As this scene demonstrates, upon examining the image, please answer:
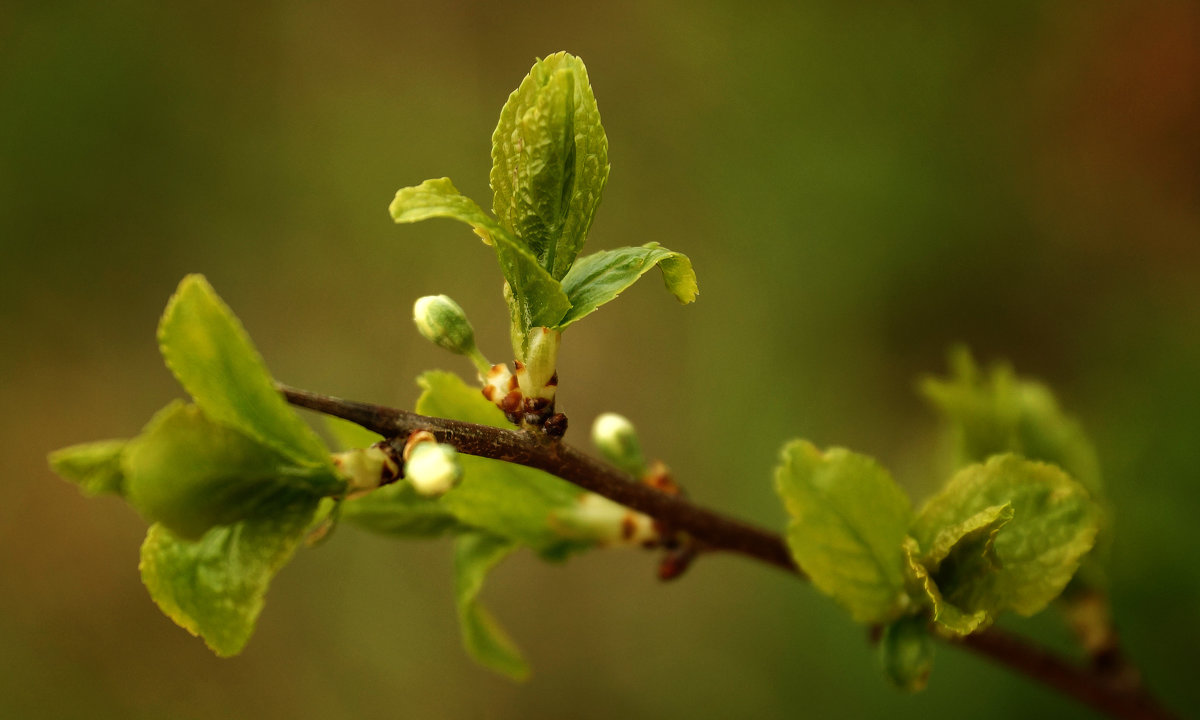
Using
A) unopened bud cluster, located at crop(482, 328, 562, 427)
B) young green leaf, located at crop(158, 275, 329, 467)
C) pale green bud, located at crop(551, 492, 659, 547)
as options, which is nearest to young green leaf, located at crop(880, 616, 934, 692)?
pale green bud, located at crop(551, 492, 659, 547)

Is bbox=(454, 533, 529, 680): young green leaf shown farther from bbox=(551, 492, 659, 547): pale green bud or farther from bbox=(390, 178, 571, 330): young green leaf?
bbox=(390, 178, 571, 330): young green leaf

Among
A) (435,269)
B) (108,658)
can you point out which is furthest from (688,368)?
(108,658)

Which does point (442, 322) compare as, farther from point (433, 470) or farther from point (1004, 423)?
point (1004, 423)

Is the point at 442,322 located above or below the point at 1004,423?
below

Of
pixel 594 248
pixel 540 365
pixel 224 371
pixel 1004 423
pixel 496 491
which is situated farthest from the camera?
pixel 594 248

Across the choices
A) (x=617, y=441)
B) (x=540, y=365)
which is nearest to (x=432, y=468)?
(x=540, y=365)

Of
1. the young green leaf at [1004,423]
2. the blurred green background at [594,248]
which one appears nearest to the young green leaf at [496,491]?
the young green leaf at [1004,423]
